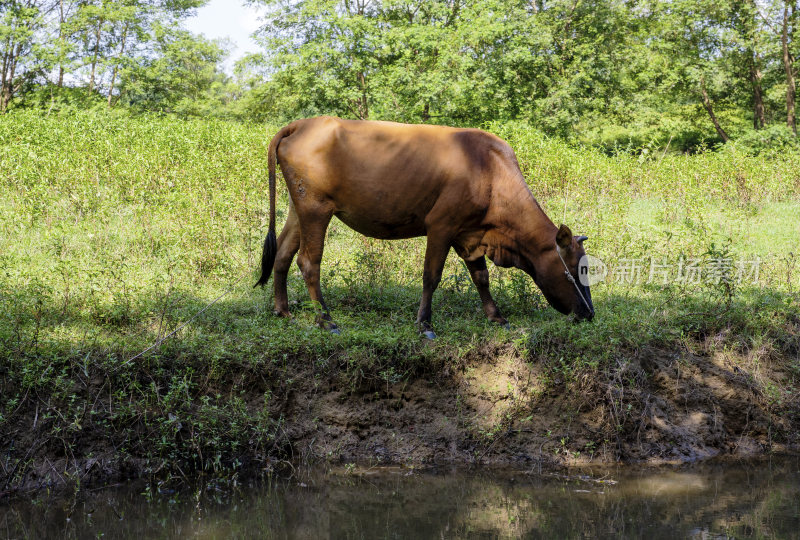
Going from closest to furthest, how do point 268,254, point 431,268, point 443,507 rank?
point 443,507 < point 431,268 < point 268,254

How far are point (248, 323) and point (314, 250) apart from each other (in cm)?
88

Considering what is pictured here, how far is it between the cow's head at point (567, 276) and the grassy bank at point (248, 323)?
9.5 inches

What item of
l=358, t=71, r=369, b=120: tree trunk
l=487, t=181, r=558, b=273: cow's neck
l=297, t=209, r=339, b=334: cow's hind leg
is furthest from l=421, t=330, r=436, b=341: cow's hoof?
l=358, t=71, r=369, b=120: tree trunk

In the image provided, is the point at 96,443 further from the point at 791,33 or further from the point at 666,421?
the point at 791,33

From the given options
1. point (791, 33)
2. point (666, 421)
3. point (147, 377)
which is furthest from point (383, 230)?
point (791, 33)

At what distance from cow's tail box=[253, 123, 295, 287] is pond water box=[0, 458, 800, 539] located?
7.67 feet

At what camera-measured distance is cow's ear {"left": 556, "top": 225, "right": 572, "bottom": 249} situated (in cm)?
631

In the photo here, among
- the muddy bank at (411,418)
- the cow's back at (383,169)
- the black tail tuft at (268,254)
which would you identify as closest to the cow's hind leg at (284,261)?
the black tail tuft at (268,254)

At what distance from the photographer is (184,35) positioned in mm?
23922

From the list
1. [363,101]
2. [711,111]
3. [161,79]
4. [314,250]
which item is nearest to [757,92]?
[711,111]

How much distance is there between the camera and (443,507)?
4.67 metres

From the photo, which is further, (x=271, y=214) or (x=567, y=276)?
(x=271, y=214)

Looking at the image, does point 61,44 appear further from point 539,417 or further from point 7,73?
point 539,417

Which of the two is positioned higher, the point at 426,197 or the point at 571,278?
the point at 426,197
